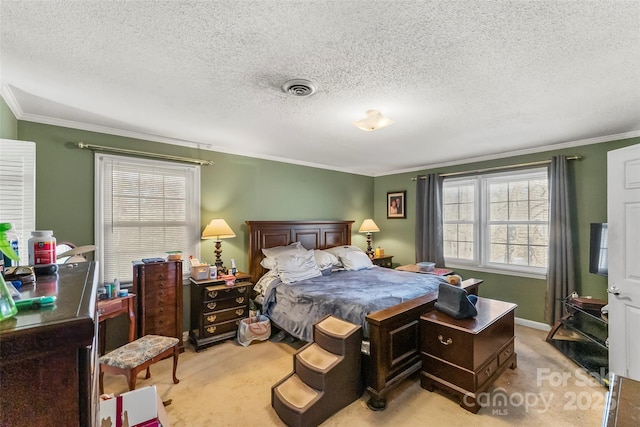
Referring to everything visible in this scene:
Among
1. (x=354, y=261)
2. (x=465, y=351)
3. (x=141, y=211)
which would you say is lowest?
(x=465, y=351)

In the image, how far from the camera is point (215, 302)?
320 cm

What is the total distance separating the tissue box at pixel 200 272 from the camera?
322 cm

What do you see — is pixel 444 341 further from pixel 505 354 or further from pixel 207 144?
pixel 207 144

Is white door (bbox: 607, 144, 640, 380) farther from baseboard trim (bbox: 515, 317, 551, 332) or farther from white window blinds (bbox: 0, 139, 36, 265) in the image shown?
white window blinds (bbox: 0, 139, 36, 265)

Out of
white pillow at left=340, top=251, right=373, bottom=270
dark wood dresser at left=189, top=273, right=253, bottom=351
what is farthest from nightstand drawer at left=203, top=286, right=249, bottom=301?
white pillow at left=340, top=251, right=373, bottom=270

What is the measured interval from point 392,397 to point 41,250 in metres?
2.46

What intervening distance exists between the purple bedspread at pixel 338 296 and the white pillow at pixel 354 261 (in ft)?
1.01

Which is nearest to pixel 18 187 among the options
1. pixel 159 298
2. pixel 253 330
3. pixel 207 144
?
pixel 159 298

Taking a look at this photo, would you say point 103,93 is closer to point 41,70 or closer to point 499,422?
point 41,70

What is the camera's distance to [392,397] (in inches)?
91.0

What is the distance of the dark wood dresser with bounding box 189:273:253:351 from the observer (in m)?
3.13

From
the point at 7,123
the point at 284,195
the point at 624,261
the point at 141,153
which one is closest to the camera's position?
the point at 624,261

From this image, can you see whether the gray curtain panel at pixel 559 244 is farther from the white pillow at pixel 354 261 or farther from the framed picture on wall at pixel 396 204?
the white pillow at pixel 354 261

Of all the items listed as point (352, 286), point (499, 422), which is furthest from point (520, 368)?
point (352, 286)
